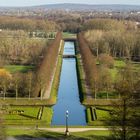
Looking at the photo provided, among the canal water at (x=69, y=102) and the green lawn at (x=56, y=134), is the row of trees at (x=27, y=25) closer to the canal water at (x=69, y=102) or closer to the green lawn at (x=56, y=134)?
the canal water at (x=69, y=102)

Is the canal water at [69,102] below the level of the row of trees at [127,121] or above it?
below

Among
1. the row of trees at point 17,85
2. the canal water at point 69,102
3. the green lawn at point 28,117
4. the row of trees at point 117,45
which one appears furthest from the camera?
the row of trees at point 117,45

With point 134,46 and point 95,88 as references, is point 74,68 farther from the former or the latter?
point 95,88

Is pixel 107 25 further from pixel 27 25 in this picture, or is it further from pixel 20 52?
pixel 20 52

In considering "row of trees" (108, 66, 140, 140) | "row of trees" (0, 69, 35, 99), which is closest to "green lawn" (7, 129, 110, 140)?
"row of trees" (108, 66, 140, 140)

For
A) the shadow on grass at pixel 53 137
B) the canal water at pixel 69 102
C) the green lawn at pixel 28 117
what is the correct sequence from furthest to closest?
the canal water at pixel 69 102
the green lawn at pixel 28 117
the shadow on grass at pixel 53 137

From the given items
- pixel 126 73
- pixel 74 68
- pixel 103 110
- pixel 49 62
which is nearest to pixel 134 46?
pixel 74 68

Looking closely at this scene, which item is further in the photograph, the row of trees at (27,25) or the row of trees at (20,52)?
the row of trees at (27,25)

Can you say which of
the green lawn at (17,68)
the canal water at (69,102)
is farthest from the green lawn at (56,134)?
the green lawn at (17,68)

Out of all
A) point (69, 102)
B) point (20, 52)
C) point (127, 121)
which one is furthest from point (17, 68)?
point (127, 121)
